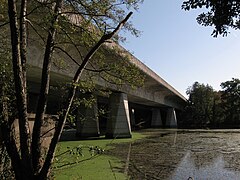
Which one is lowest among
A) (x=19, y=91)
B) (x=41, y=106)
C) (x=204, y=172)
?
(x=204, y=172)

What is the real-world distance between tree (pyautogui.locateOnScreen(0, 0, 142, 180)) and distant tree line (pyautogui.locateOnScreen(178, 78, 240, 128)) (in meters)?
67.6

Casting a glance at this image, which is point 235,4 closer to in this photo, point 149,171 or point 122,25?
point 122,25

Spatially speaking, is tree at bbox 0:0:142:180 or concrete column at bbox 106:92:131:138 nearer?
tree at bbox 0:0:142:180

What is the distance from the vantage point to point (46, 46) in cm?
461

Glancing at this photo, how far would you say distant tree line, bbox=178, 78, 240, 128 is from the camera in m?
70.9

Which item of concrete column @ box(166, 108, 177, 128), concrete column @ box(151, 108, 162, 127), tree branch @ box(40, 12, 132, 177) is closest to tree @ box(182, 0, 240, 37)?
tree branch @ box(40, 12, 132, 177)

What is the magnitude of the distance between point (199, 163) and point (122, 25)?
36.2 ft

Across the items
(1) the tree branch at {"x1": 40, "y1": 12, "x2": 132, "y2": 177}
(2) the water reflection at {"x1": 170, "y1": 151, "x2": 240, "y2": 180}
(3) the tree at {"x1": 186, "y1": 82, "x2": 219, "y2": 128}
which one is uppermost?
(3) the tree at {"x1": 186, "y1": 82, "x2": 219, "y2": 128}

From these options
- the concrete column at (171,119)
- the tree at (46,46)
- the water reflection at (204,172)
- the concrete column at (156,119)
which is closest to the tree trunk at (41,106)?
the tree at (46,46)

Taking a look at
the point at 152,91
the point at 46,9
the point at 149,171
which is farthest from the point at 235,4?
the point at 152,91

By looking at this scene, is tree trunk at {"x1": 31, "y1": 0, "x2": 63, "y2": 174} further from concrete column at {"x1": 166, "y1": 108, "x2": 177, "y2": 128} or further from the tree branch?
concrete column at {"x1": 166, "y1": 108, "x2": 177, "y2": 128}

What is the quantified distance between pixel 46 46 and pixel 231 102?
7292cm

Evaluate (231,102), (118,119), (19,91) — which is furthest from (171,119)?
(19,91)

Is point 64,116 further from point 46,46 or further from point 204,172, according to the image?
point 204,172
